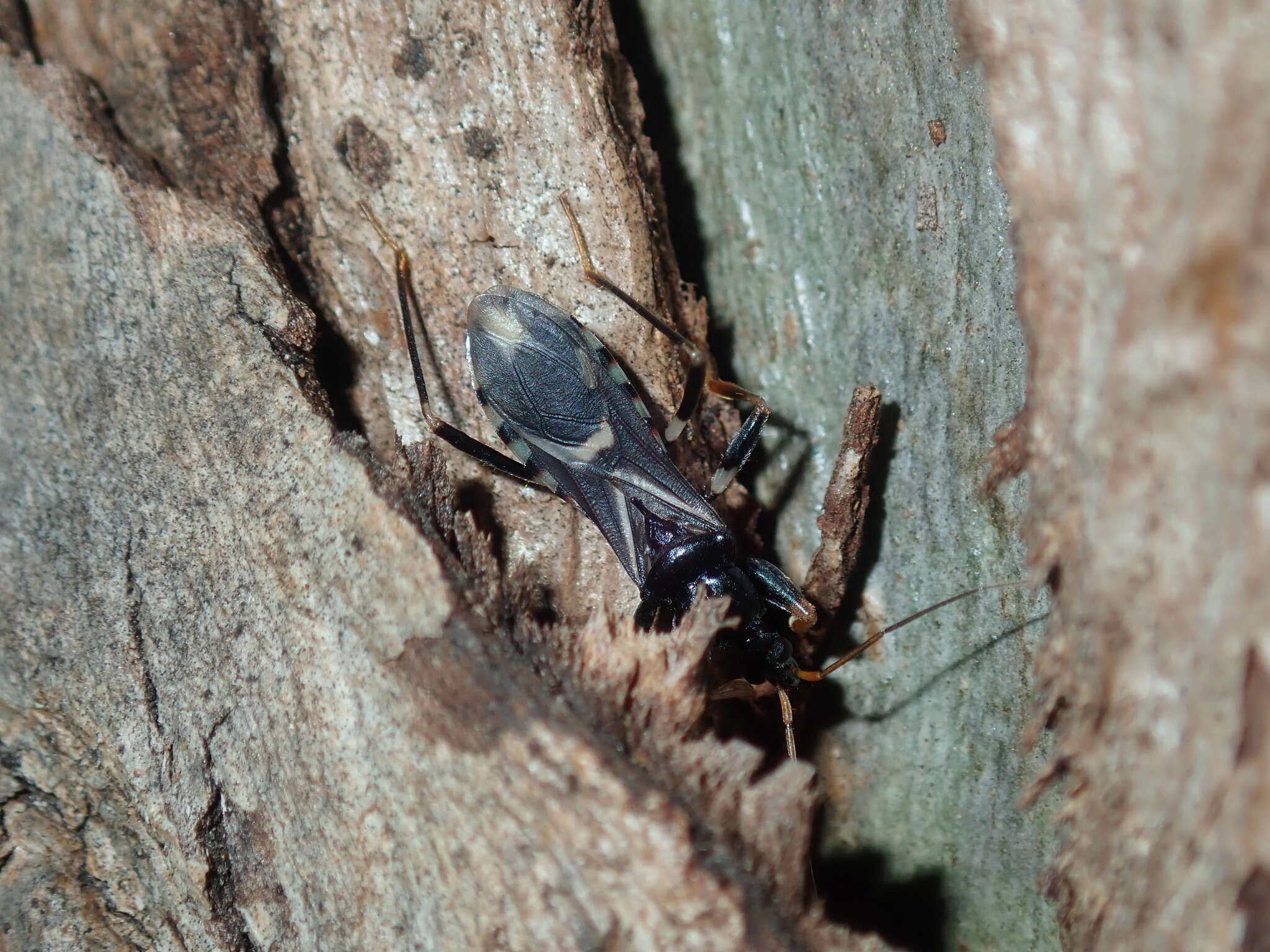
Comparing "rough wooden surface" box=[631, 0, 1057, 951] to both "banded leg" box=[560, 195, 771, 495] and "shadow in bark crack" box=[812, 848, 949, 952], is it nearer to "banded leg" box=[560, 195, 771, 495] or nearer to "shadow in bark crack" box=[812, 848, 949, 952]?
"shadow in bark crack" box=[812, 848, 949, 952]

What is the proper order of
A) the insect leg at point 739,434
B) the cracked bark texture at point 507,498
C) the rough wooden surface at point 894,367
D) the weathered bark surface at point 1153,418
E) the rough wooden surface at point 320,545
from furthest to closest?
the insect leg at point 739,434 < the rough wooden surface at point 894,367 < the rough wooden surface at point 320,545 < the cracked bark texture at point 507,498 < the weathered bark surface at point 1153,418

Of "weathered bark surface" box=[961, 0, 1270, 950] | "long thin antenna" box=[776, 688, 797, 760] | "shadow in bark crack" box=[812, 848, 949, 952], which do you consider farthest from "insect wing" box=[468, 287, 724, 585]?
"weathered bark surface" box=[961, 0, 1270, 950]

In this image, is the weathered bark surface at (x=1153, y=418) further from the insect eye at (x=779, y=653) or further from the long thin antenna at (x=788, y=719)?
the insect eye at (x=779, y=653)

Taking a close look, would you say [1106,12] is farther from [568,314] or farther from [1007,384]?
[568,314]

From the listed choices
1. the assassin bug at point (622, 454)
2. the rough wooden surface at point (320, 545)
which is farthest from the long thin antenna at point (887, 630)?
the rough wooden surface at point (320, 545)

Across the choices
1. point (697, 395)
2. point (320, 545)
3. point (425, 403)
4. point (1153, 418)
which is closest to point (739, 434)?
point (697, 395)
